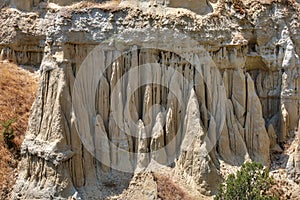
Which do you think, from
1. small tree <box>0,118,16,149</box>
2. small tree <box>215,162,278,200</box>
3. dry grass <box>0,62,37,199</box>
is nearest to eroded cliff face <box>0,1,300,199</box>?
dry grass <box>0,62,37,199</box>

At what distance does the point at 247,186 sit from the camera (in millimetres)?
19094

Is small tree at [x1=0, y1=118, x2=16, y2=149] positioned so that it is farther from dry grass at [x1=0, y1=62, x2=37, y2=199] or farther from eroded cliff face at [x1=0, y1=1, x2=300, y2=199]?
eroded cliff face at [x1=0, y1=1, x2=300, y2=199]

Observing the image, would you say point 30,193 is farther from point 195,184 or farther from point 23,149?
point 195,184

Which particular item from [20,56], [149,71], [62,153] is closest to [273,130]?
[149,71]

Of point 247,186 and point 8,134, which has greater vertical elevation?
point 8,134

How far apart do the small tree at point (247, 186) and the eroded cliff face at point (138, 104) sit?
2180 mm

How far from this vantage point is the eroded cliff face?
2091 cm

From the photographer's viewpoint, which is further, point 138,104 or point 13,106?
point 13,106

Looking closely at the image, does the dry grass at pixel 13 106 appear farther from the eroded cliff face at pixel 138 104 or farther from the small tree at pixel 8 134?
the eroded cliff face at pixel 138 104

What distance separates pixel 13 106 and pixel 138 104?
751 centimetres

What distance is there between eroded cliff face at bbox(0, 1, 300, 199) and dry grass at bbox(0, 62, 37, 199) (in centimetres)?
112

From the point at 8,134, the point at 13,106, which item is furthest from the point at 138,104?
the point at 13,106

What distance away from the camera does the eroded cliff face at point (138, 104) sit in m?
20.9

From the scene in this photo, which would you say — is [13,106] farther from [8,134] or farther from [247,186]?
[247,186]
